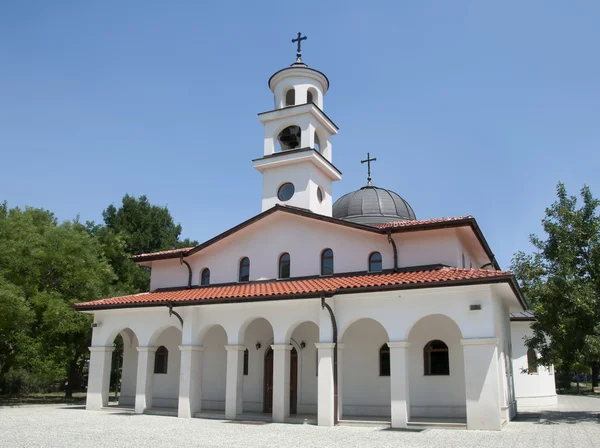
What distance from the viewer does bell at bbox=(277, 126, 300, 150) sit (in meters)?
23.2

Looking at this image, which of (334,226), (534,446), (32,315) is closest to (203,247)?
(334,226)

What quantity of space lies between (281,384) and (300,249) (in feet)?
16.9

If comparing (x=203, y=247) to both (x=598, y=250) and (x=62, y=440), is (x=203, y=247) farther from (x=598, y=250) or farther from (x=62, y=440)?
(x=598, y=250)

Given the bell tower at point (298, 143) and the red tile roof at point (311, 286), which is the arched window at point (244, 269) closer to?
the red tile roof at point (311, 286)

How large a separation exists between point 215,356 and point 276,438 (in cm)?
846

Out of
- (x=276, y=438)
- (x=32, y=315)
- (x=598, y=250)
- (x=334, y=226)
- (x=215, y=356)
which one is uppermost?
(x=334, y=226)

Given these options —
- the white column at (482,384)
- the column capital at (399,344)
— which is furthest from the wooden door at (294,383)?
the white column at (482,384)

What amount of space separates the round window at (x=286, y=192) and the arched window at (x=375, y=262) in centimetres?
506

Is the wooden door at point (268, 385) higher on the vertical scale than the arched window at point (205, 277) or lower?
lower

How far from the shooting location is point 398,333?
15539 mm

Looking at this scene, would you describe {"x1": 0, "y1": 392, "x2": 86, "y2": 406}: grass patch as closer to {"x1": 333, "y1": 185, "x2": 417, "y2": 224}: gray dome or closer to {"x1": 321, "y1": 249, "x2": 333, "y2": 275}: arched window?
{"x1": 321, "y1": 249, "x2": 333, "y2": 275}: arched window

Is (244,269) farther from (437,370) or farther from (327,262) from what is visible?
(437,370)

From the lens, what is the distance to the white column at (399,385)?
1480cm

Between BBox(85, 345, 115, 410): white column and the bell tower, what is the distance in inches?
335
